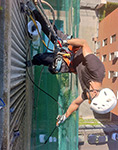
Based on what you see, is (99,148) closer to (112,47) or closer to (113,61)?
(113,61)

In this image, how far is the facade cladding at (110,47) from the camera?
6461 mm

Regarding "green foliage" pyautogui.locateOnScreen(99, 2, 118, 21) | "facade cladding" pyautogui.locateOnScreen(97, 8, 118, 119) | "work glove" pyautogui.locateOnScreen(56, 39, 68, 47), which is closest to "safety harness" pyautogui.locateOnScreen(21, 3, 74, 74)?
"work glove" pyautogui.locateOnScreen(56, 39, 68, 47)

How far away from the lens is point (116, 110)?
6520mm

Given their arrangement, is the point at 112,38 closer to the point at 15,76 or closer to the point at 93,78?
the point at 93,78

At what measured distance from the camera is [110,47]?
271 inches

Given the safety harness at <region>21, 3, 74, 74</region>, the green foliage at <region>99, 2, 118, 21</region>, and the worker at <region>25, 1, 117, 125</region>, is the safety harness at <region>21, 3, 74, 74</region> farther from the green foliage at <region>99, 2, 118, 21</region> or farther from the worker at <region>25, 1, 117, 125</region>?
the green foliage at <region>99, 2, 118, 21</region>

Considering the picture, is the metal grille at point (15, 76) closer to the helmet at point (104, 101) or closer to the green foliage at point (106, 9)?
the helmet at point (104, 101)

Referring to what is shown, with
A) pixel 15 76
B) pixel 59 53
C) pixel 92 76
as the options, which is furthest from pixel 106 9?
pixel 15 76

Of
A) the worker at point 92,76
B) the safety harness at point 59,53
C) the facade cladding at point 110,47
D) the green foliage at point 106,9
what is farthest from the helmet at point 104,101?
the green foliage at point 106,9

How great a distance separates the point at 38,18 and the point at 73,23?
0.94 m

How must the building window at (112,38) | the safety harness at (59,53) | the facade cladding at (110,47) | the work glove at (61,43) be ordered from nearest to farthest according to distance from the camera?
the work glove at (61,43) < the safety harness at (59,53) < the facade cladding at (110,47) < the building window at (112,38)

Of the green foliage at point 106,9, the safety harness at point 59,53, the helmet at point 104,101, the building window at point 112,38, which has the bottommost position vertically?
the helmet at point 104,101

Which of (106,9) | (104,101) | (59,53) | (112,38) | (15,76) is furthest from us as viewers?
(106,9)

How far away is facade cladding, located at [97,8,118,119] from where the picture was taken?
21.2ft
